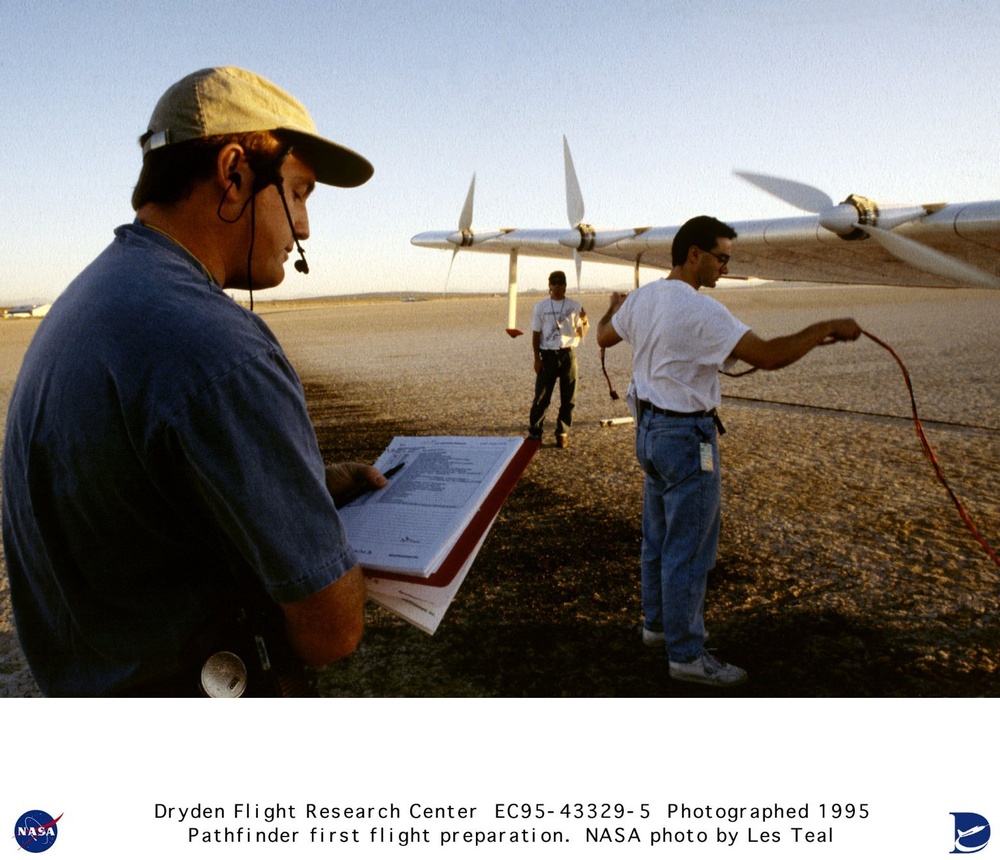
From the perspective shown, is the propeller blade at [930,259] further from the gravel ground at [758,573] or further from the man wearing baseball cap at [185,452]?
the man wearing baseball cap at [185,452]

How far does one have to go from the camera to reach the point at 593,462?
690 centimetres

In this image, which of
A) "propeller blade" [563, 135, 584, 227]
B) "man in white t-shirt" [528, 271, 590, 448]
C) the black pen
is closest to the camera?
the black pen

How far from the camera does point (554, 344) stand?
26.8 feet

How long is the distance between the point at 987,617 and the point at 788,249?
472 centimetres

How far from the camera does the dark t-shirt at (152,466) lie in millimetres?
903

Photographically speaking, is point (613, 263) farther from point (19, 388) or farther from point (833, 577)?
point (19, 388)

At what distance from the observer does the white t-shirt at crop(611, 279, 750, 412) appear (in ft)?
9.33

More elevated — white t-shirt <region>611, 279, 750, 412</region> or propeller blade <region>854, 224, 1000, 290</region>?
propeller blade <region>854, 224, 1000, 290</region>

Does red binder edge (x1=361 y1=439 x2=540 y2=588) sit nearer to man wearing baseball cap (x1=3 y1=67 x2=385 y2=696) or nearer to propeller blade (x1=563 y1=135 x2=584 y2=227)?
man wearing baseball cap (x1=3 y1=67 x2=385 y2=696)

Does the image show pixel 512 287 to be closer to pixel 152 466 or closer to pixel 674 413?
pixel 674 413

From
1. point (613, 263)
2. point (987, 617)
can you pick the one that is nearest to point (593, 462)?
point (987, 617)
